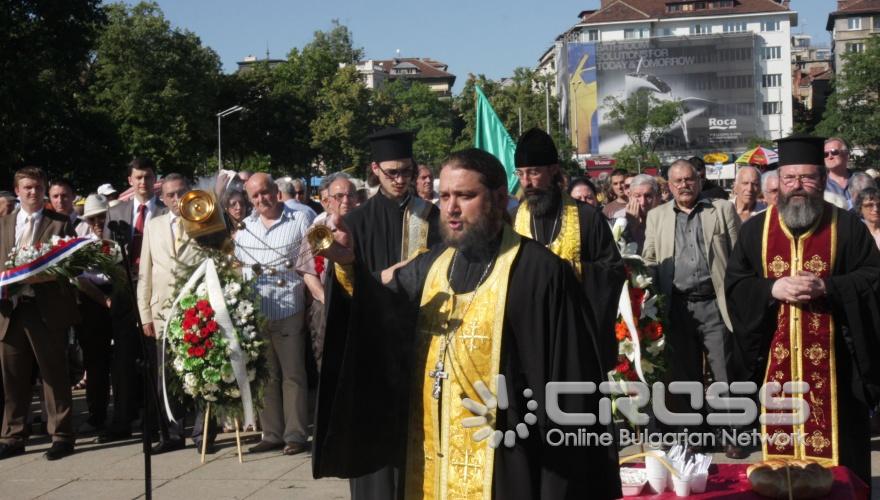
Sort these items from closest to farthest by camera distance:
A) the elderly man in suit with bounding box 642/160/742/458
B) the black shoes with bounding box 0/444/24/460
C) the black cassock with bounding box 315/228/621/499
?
1. the black cassock with bounding box 315/228/621/499
2. the elderly man in suit with bounding box 642/160/742/458
3. the black shoes with bounding box 0/444/24/460

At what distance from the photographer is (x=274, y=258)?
360 inches

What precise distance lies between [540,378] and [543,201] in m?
2.73

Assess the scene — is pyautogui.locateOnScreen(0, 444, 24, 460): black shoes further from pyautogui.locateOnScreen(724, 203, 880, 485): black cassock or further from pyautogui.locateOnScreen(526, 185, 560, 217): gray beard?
pyautogui.locateOnScreen(724, 203, 880, 485): black cassock

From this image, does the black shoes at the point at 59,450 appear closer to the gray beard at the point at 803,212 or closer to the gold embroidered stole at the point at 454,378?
the gold embroidered stole at the point at 454,378

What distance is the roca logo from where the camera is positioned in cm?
10906

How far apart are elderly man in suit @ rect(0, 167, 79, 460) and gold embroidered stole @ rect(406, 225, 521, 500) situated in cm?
539

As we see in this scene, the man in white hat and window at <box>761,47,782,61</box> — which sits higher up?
window at <box>761,47,782,61</box>

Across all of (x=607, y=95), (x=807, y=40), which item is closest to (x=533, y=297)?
(x=607, y=95)

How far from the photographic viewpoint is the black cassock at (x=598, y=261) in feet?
21.4

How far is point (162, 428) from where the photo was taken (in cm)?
935

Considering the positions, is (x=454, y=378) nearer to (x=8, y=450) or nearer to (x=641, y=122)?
(x=8, y=450)

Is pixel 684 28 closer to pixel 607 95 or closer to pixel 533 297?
pixel 607 95

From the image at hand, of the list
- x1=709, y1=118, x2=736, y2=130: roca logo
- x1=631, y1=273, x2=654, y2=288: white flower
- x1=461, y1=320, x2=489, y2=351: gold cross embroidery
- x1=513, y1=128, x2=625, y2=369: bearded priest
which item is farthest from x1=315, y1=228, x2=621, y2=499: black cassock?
x1=709, y1=118, x2=736, y2=130: roca logo

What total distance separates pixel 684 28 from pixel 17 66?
9756 centimetres
